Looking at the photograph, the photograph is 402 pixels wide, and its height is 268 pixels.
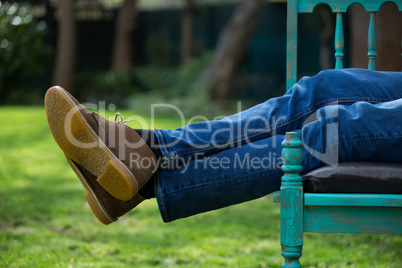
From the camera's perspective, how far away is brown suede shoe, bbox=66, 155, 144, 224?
1609mm

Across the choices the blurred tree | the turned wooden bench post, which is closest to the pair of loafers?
the turned wooden bench post

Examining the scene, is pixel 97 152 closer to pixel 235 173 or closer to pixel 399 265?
pixel 235 173

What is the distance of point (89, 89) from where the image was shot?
9.84 meters

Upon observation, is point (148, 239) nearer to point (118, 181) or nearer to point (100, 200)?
point (100, 200)

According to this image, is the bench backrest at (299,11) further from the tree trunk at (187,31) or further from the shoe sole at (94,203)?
the tree trunk at (187,31)

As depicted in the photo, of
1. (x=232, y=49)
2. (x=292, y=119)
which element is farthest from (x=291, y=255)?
(x=232, y=49)

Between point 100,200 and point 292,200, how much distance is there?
647 millimetres

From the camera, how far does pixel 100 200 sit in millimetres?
1609

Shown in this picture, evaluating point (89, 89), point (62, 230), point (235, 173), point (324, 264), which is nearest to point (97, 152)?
point (235, 173)

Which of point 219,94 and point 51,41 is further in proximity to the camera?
point 51,41

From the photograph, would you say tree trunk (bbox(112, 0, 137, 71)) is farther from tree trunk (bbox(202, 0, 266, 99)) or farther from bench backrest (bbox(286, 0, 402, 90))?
bench backrest (bbox(286, 0, 402, 90))

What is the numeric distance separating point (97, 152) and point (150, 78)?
739 cm

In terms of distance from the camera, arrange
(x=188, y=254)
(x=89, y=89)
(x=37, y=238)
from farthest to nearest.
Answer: (x=89, y=89) < (x=37, y=238) < (x=188, y=254)

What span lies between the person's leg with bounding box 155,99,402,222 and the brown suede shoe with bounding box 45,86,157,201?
93 mm
